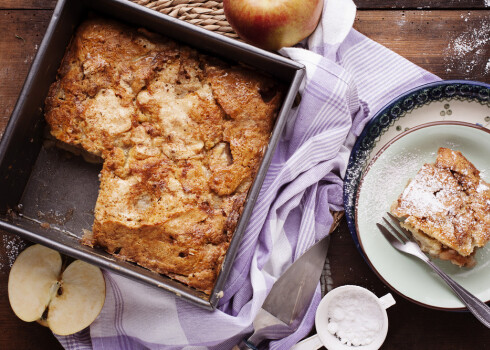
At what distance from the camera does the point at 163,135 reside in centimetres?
207

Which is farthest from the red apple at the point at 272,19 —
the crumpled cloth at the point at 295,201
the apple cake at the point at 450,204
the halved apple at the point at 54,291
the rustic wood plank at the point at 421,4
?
the halved apple at the point at 54,291

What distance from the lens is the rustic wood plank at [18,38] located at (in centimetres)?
237

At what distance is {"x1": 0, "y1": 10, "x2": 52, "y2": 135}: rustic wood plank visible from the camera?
7.79ft

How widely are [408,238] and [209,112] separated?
3.67 feet

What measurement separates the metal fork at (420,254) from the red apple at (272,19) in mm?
973

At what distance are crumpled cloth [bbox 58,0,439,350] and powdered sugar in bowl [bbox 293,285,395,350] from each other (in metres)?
0.08

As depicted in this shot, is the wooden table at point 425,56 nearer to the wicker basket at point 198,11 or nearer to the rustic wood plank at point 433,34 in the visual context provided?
the rustic wood plank at point 433,34

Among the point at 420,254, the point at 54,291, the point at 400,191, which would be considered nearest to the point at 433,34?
the point at 400,191

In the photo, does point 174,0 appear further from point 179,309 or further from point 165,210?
point 179,309

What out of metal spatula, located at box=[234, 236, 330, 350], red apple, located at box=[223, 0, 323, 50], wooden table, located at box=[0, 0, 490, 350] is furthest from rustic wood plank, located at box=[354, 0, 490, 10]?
metal spatula, located at box=[234, 236, 330, 350]

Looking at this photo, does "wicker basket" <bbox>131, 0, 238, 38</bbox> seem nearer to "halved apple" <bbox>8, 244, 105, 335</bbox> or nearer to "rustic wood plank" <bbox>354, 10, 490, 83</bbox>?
"rustic wood plank" <bbox>354, 10, 490, 83</bbox>

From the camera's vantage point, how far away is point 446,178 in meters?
2.08

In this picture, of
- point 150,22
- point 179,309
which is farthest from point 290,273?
point 150,22

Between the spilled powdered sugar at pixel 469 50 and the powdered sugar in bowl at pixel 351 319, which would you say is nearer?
the powdered sugar in bowl at pixel 351 319
